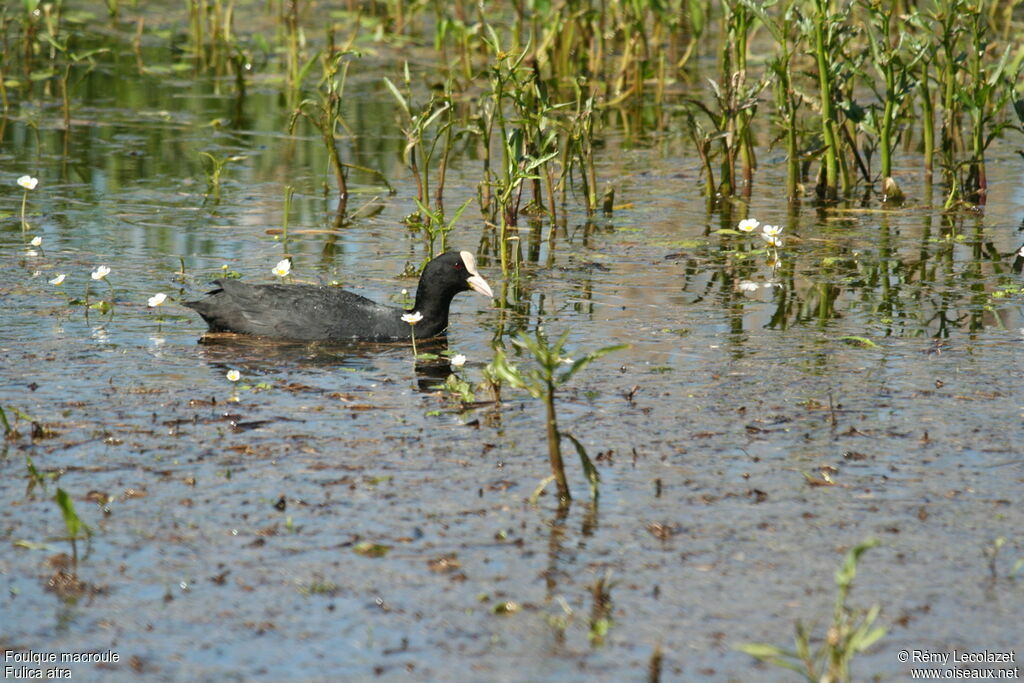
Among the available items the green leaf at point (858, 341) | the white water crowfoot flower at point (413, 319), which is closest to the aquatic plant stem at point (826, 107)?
the green leaf at point (858, 341)

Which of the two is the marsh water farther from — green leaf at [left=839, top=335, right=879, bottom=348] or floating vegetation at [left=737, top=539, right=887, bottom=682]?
floating vegetation at [left=737, top=539, right=887, bottom=682]

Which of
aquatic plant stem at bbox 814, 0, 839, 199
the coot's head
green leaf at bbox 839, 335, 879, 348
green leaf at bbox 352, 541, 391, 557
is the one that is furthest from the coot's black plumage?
aquatic plant stem at bbox 814, 0, 839, 199

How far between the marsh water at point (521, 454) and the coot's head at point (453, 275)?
0.22 metres

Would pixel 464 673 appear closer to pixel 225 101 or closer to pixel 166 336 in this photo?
pixel 166 336

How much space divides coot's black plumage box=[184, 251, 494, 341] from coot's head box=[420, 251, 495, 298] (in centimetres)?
3

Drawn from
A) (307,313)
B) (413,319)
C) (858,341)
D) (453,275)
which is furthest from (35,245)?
(858,341)

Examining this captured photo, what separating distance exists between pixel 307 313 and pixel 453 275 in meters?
0.74

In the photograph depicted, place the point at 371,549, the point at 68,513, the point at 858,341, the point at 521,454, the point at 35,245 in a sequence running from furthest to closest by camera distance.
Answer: the point at 35,245, the point at 858,341, the point at 521,454, the point at 371,549, the point at 68,513

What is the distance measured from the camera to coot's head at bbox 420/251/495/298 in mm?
6828

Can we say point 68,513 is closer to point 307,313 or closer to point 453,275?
point 307,313

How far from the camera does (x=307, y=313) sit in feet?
21.7

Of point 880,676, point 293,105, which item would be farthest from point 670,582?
point 293,105

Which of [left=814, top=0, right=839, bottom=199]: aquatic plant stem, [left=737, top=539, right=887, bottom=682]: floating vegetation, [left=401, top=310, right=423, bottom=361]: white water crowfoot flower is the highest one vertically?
[left=814, top=0, right=839, bottom=199]: aquatic plant stem

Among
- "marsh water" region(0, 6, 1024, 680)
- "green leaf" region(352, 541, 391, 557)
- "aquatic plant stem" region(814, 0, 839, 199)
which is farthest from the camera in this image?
"aquatic plant stem" region(814, 0, 839, 199)
